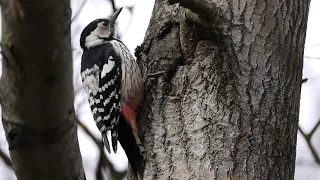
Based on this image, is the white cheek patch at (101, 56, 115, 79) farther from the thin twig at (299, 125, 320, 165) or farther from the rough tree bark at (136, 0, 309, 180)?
the thin twig at (299, 125, 320, 165)

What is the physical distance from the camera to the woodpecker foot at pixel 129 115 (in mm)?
3385

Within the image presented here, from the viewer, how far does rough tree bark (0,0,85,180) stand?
1.59 m

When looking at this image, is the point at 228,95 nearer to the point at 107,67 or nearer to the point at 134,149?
the point at 134,149

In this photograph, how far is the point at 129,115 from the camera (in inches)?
139

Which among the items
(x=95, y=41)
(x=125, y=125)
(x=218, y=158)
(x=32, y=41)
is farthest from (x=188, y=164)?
(x=95, y=41)

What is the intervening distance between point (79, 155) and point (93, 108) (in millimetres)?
1947

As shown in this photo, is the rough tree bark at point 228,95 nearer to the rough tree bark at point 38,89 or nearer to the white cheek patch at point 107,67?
the white cheek patch at point 107,67

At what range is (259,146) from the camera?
2975 millimetres

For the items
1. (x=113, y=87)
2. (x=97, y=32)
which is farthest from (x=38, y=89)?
(x=97, y=32)

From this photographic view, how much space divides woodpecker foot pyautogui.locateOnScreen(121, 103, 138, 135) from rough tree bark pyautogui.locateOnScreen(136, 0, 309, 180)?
0.05m

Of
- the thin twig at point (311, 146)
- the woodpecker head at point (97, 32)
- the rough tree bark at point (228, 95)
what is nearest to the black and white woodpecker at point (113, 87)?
the woodpecker head at point (97, 32)

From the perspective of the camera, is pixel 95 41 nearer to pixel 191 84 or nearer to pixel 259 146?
pixel 191 84

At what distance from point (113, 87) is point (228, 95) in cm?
111

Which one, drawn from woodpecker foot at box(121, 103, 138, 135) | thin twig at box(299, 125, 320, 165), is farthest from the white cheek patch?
thin twig at box(299, 125, 320, 165)
